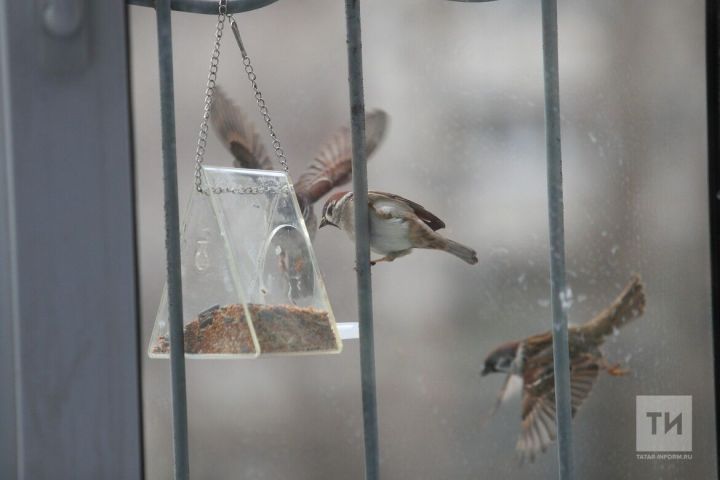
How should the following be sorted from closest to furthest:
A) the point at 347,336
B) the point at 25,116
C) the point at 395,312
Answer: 1. the point at 25,116
2. the point at 347,336
3. the point at 395,312

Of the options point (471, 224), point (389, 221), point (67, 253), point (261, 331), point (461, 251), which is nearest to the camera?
point (67, 253)

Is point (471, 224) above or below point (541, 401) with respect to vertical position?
above

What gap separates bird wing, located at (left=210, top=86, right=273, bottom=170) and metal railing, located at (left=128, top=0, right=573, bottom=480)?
1.13m

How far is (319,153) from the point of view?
4.87 ft

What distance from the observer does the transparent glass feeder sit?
50 cm

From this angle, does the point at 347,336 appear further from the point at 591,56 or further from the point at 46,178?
the point at 591,56

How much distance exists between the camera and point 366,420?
1.14 ft

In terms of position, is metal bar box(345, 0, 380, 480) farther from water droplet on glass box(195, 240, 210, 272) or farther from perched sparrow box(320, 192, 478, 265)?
perched sparrow box(320, 192, 478, 265)

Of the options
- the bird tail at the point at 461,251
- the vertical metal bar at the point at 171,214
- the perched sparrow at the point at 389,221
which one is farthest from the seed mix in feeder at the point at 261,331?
the bird tail at the point at 461,251

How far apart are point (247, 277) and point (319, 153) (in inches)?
38.6

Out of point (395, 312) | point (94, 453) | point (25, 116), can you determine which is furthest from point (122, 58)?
point (395, 312)

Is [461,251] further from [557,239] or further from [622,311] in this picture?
[557,239]

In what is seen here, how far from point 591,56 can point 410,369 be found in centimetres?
62

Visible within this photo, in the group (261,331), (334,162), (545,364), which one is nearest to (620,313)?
(545,364)
